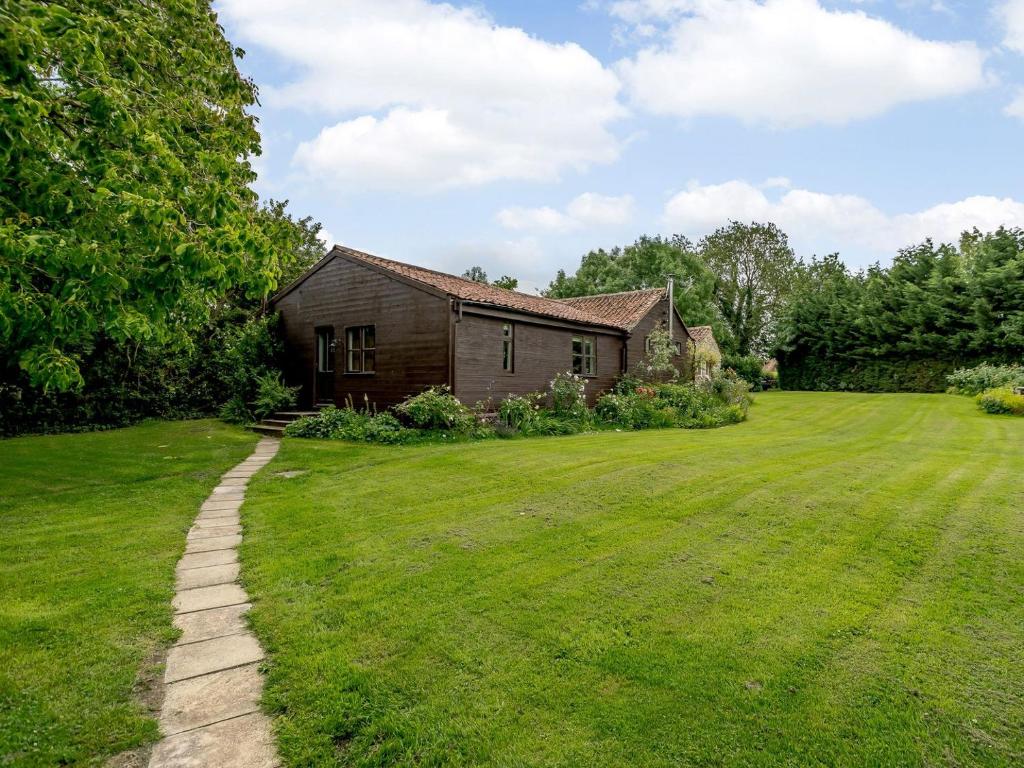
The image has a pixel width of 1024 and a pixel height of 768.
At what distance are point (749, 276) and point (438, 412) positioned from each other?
34.5 metres

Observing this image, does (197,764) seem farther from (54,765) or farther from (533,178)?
(533,178)

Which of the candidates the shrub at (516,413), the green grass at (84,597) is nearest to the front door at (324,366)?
the shrub at (516,413)

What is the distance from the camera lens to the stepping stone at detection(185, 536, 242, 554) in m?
4.99

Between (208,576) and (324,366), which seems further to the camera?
(324,366)

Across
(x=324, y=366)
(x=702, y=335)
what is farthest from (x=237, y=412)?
(x=702, y=335)

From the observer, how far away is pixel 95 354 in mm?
14844

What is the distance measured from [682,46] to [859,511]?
9.80 m

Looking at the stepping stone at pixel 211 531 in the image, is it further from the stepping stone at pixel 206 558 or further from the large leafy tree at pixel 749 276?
the large leafy tree at pixel 749 276

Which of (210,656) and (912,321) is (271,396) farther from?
(912,321)

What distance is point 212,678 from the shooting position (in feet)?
9.41

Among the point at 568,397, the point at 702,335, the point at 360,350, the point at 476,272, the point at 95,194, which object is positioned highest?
the point at 476,272

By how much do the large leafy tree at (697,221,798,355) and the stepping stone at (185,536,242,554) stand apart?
38.6m

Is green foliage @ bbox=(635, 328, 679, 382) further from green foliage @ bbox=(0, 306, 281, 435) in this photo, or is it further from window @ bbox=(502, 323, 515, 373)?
green foliage @ bbox=(0, 306, 281, 435)

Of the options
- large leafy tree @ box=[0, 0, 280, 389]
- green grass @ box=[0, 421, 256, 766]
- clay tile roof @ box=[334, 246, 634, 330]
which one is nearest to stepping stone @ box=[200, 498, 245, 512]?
green grass @ box=[0, 421, 256, 766]
